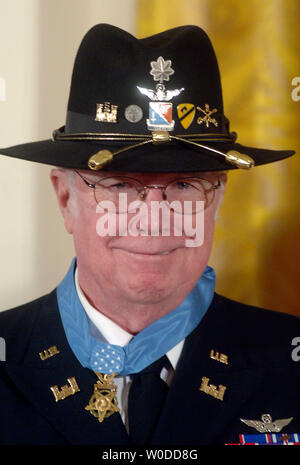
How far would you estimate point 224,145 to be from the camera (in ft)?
4.52

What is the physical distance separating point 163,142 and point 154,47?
0.71 ft

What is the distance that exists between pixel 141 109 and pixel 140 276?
313 millimetres

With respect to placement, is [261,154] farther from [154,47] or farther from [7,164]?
[7,164]

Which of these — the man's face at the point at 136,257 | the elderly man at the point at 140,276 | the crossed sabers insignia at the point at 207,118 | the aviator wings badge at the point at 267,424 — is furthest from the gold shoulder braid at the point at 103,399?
the crossed sabers insignia at the point at 207,118

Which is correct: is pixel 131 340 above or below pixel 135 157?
below

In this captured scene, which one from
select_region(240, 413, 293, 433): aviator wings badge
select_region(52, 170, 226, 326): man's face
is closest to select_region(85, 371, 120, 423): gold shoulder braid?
select_region(52, 170, 226, 326): man's face

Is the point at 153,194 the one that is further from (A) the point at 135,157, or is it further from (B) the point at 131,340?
(B) the point at 131,340

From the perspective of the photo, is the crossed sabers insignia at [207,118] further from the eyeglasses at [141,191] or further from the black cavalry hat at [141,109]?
the eyeglasses at [141,191]

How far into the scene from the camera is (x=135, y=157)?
1.25 meters

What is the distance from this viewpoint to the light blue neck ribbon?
4.45 ft

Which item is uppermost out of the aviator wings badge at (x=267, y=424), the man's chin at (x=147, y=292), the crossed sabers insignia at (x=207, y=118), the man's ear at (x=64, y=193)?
the crossed sabers insignia at (x=207, y=118)

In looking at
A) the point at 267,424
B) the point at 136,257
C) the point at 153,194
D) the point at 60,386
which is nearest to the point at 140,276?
the point at 136,257

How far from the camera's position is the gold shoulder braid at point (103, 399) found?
1315 mm

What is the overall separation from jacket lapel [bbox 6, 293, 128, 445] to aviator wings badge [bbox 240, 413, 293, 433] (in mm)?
255
